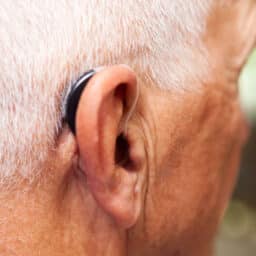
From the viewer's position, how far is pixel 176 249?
2.45ft

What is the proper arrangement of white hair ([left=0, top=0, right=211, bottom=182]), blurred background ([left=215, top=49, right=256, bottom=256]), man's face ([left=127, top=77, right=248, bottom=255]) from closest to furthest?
white hair ([left=0, top=0, right=211, bottom=182])
man's face ([left=127, top=77, right=248, bottom=255])
blurred background ([left=215, top=49, right=256, bottom=256])

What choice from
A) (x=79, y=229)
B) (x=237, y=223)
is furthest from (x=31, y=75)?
(x=237, y=223)

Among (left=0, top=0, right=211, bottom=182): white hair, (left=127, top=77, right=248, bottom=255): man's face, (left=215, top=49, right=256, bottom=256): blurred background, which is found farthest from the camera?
(left=215, top=49, right=256, bottom=256): blurred background

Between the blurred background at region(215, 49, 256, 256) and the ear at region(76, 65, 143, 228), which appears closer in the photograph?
the ear at region(76, 65, 143, 228)

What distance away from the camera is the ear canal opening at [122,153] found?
1.86 feet

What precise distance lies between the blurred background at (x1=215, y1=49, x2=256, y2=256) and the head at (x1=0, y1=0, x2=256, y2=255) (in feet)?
2.12

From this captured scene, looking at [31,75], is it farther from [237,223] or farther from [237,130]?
[237,223]

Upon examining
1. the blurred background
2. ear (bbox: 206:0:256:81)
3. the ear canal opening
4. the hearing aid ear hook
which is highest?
ear (bbox: 206:0:256:81)

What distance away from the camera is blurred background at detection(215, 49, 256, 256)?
132cm

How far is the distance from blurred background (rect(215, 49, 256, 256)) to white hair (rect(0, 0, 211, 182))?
794 mm

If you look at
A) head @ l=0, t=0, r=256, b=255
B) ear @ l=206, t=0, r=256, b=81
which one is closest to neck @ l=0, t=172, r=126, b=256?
head @ l=0, t=0, r=256, b=255

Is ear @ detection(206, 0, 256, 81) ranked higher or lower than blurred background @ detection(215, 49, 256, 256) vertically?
higher

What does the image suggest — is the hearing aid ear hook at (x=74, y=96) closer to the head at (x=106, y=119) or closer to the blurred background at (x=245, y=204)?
the head at (x=106, y=119)

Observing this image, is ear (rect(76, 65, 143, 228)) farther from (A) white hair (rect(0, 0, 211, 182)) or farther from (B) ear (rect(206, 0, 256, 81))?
(B) ear (rect(206, 0, 256, 81))
